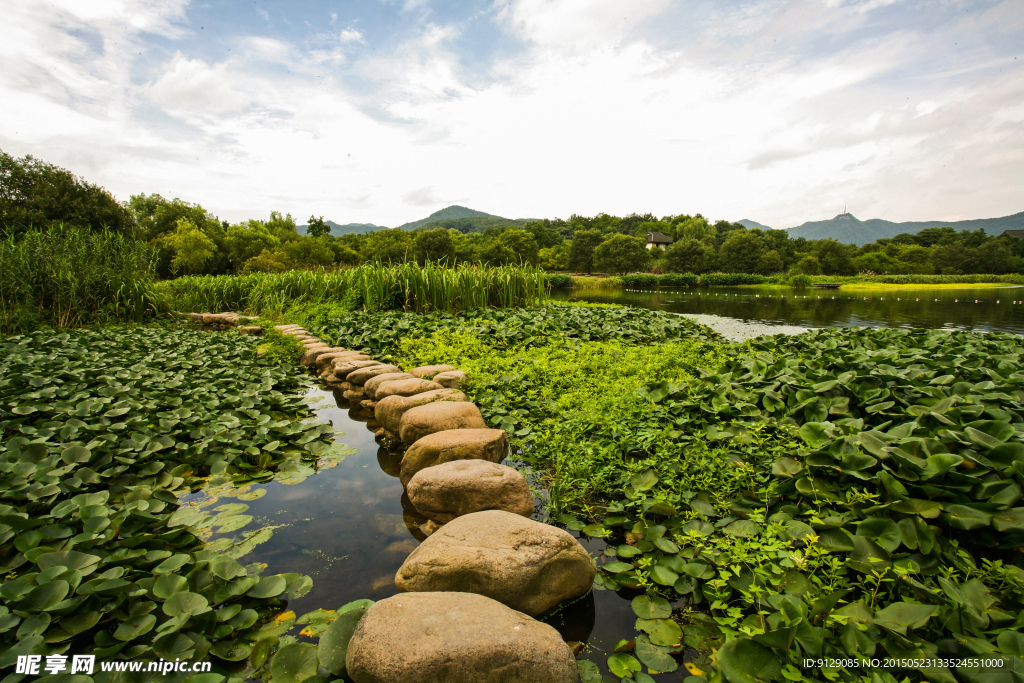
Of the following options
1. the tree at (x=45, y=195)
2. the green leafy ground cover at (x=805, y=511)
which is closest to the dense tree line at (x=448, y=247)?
the tree at (x=45, y=195)

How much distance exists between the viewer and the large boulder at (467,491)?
246cm

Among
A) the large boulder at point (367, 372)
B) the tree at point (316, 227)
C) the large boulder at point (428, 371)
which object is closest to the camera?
the large boulder at point (428, 371)

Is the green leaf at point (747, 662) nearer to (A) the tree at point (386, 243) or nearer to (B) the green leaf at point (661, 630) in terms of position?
(B) the green leaf at point (661, 630)

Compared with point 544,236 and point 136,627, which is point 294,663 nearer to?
point 136,627

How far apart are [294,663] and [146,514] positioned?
4.21 feet

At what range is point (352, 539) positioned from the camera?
2467 millimetres

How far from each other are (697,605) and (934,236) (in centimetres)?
7882

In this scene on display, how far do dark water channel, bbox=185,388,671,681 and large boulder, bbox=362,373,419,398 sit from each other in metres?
1.08

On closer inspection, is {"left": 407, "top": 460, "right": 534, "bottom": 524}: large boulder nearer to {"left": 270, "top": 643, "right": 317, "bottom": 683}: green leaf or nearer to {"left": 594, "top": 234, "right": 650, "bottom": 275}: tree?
{"left": 270, "top": 643, "right": 317, "bottom": 683}: green leaf

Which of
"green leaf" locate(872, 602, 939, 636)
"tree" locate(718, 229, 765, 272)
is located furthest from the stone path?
"tree" locate(718, 229, 765, 272)

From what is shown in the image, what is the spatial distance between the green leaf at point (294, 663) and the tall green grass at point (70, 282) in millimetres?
8865

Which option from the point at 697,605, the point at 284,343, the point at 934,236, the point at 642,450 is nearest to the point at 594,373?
the point at 642,450

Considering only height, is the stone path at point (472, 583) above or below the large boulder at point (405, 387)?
below

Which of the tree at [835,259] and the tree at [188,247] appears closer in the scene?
the tree at [188,247]
